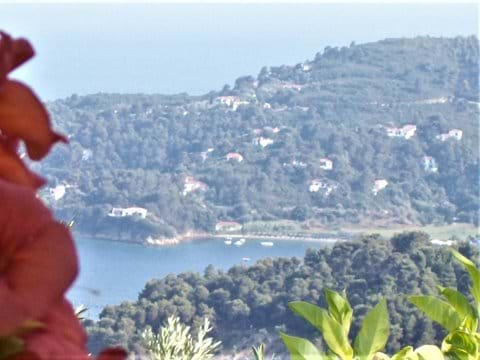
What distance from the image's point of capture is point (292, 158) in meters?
10.9

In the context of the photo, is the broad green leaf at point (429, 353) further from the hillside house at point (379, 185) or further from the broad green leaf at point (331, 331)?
the hillside house at point (379, 185)

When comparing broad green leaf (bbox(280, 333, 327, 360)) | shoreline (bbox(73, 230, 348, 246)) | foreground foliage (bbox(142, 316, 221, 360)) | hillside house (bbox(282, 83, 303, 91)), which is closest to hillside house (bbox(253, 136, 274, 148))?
shoreline (bbox(73, 230, 348, 246))

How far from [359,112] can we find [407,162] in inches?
74.3

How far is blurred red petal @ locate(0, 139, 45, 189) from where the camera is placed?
0.29 m

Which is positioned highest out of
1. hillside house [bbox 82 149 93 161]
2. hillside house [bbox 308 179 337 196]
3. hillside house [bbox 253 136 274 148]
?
hillside house [bbox 82 149 93 161]

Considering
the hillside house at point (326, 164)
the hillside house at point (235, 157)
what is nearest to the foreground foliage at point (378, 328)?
the hillside house at point (235, 157)

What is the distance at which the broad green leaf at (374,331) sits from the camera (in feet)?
3.56

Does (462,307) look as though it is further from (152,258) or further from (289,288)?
(152,258)

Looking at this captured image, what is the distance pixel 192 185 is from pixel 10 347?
33.1ft

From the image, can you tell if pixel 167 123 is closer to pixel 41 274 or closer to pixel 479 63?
pixel 479 63

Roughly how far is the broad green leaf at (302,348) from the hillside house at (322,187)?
9839mm

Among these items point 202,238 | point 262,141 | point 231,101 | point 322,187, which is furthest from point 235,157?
point 202,238

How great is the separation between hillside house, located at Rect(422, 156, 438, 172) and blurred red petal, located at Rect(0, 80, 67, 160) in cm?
1115

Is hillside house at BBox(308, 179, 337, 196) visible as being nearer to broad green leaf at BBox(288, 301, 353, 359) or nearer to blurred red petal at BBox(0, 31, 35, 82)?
broad green leaf at BBox(288, 301, 353, 359)
